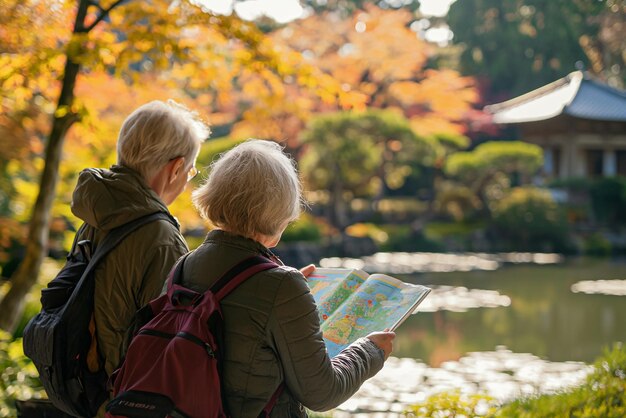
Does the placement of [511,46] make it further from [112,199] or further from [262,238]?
[262,238]

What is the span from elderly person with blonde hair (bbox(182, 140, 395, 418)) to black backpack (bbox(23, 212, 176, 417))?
26cm

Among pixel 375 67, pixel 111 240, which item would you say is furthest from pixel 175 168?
pixel 375 67

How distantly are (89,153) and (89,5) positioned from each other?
4.22 feet

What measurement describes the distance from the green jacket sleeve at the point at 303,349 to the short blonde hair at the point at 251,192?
9cm

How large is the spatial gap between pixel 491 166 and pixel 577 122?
286 centimetres

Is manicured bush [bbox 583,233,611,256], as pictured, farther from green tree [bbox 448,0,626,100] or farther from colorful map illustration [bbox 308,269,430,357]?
colorful map illustration [bbox 308,269,430,357]

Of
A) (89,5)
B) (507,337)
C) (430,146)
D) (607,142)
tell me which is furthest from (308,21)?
(89,5)

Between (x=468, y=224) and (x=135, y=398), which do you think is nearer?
(x=135, y=398)

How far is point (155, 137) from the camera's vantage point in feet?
4.35

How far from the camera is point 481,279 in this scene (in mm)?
8484

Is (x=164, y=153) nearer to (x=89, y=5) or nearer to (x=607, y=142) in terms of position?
(x=89, y=5)

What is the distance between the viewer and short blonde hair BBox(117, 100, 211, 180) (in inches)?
52.1

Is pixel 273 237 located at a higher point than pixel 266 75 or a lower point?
lower

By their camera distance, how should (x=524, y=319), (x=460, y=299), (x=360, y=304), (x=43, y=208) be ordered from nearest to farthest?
(x=360, y=304)
(x=43, y=208)
(x=524, y=319)
(x=460, y=299)
